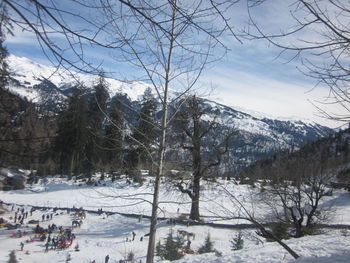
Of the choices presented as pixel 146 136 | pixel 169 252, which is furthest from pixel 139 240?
pixel 146 136

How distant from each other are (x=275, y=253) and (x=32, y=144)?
6569 millimetres

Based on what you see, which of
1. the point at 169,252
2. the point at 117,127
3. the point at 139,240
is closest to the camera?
the point at 117,127

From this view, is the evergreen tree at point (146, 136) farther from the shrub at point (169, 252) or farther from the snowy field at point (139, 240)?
the shrub at point (169, 252)

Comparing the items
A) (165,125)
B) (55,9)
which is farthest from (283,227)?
(55,9)

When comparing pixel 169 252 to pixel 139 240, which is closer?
pixel 169 252

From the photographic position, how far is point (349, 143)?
290 ft

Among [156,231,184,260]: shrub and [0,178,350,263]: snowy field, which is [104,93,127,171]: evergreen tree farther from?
[156,231,184,260]: shrub

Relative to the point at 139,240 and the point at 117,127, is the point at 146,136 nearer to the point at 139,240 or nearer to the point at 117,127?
the point at 117,127

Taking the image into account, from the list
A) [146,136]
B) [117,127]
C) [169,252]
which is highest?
[117,127]

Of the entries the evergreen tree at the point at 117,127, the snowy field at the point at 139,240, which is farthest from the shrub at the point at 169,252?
the evergreen tree at the point at 117,127

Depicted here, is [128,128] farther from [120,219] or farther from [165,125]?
[120,219]

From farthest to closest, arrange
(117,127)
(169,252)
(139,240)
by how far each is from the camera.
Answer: (139,240) → (169,252) → (117,127)

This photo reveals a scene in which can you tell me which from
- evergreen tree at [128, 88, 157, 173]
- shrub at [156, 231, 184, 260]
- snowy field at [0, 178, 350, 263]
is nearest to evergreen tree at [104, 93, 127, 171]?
evergreen tree at [128, 88, 157, 173]

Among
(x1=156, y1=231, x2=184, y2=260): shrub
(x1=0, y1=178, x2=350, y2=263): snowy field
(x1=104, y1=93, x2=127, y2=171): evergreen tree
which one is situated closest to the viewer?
(x1=104, y1=93, x2=127, y2=171): evergreen tree
